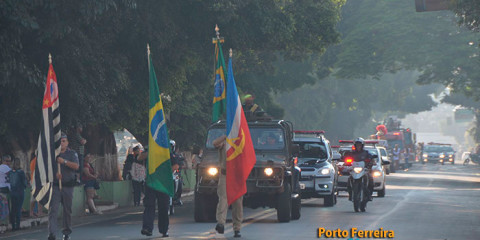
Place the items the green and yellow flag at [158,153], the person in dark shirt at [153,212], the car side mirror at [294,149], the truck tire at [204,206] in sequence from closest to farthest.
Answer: the person in dark shirt at [153,212]
the green and yellow flag at [158,153]
the truck tire at [204,206]
the car side mirror at [294,149]

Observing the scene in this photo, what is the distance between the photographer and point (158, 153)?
1819 cm

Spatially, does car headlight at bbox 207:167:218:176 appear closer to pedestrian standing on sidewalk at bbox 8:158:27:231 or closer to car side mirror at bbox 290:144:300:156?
car side mirror at bbox 290:144:300:156

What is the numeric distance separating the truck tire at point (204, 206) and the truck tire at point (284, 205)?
53.4 inches

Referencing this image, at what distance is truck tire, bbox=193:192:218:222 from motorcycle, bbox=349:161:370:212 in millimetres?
5063

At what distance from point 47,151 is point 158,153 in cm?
196

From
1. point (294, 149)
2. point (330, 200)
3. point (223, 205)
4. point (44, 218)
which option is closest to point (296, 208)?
point (294, 149)

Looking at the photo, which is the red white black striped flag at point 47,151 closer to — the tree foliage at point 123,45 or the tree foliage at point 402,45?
the tree foliage at point 123,45

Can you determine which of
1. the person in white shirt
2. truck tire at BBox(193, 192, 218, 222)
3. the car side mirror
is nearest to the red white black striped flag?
the person in white shirt

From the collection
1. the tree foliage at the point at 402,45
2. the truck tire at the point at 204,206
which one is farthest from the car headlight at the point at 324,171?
the tree foliage at the point at 402,45

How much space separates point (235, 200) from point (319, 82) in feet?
215

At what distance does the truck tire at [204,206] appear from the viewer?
846 inches

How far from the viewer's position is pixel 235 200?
18188 mm

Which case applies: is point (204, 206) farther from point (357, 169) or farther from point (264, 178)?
point (357, 169)

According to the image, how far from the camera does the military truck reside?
70.0 ft
